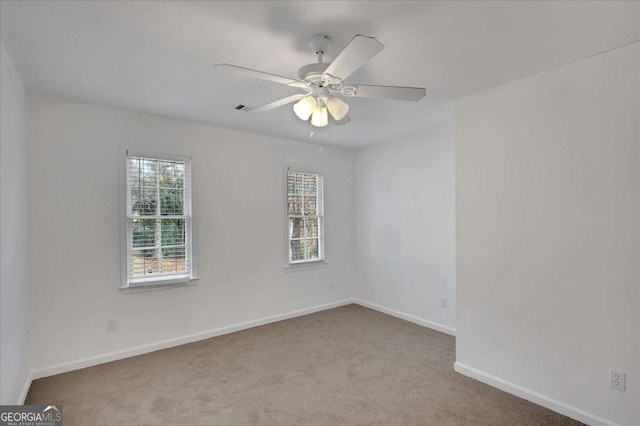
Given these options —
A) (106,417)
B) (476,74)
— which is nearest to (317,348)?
(106,417)

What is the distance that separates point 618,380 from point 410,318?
2.57 m

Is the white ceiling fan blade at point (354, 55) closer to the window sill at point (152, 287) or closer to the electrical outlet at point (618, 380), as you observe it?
the electrical outlet at point (618, 380)

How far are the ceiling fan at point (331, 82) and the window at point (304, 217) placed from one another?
255cm

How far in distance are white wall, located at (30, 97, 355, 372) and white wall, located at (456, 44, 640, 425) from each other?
2451 millimetres

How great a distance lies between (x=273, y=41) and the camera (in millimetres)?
2078

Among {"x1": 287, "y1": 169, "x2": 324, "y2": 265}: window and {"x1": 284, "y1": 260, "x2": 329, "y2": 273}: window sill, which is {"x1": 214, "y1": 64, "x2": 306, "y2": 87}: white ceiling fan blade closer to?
{"x1": 287, "y1": 169, "x2": 324, "y2": 265}: window

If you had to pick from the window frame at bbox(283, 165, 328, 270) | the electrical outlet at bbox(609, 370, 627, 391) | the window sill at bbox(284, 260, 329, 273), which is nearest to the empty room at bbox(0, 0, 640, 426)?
the electrical outlet at bbox(609, 370, 627, 391)

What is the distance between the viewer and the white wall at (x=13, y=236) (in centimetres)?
208

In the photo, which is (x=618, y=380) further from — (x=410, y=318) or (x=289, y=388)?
(x=410, y=318)

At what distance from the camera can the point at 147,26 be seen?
1.93m

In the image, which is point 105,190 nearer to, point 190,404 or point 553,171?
point 190,404

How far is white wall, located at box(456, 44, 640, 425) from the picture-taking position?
220cm

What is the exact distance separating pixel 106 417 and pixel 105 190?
2038 millimetres

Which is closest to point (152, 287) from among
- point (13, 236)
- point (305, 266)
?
point (13, 236)
